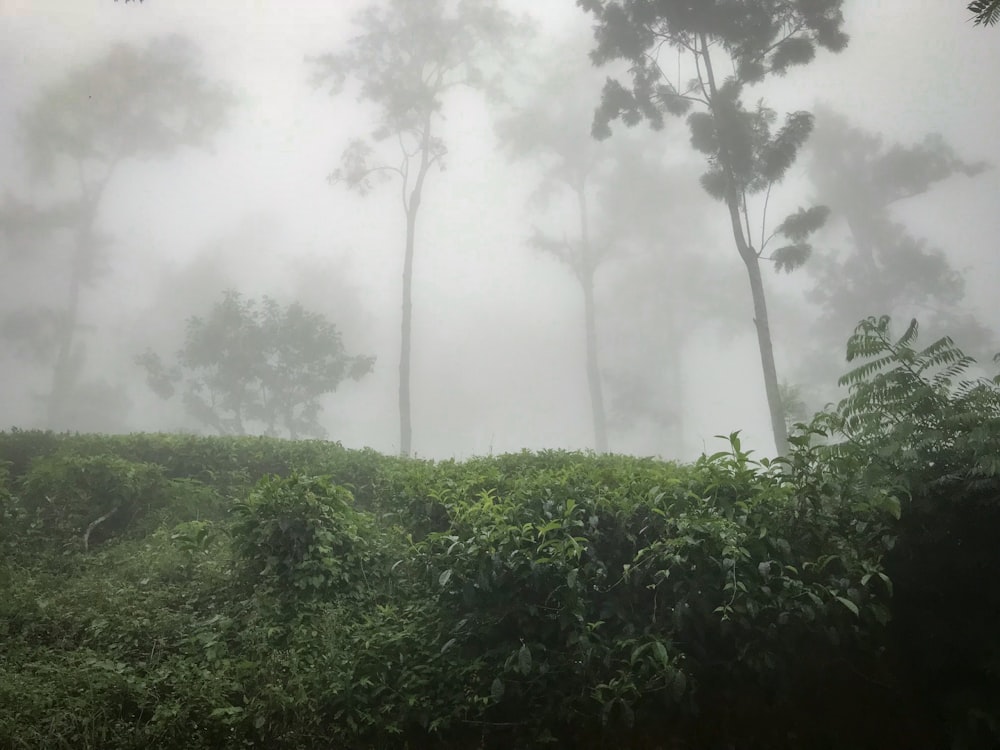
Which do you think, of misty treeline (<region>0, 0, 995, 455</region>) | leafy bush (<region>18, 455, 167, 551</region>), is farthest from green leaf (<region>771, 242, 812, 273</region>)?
leafy bush (<region>18, 455, 167, 551</region>)

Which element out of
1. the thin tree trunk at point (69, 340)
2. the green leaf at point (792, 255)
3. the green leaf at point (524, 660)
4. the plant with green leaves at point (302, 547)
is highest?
the thin tree trunk at point (69, 340)

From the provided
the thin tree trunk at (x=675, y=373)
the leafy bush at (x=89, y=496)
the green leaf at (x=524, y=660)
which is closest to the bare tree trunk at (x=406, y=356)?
the leafy bush at (x=89, y=496)

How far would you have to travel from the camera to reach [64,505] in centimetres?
820

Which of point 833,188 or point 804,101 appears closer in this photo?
point 833,188

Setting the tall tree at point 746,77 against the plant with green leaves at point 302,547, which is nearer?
the plant with green leaves at point 302,547

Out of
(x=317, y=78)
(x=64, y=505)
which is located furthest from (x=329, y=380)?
(x=64, y=505)

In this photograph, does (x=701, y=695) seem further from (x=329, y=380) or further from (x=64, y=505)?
(x=329, y=380)

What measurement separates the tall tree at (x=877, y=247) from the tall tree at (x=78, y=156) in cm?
4102

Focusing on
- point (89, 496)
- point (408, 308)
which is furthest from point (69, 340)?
point (89, 496)

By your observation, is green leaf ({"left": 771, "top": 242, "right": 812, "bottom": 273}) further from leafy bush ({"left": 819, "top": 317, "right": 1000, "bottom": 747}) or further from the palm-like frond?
leafy bush ({"left": 819, "top": 317, "right": 1000, "bottom": 747})

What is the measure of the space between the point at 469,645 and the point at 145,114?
46248 mm

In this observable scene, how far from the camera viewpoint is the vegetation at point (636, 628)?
12.7ft

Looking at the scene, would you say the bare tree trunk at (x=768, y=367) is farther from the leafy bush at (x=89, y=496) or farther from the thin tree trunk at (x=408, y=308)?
the thin tree trunk at (x=408, y=308)

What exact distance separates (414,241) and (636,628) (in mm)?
30629
